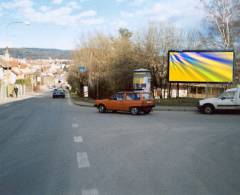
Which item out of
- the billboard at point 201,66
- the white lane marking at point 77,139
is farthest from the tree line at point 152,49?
the white lane marking at point 77,139

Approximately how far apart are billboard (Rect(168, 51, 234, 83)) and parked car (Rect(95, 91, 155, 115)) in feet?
21.8

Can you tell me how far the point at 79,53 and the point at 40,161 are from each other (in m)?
32.3

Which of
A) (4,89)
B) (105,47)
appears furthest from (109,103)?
(4,89)

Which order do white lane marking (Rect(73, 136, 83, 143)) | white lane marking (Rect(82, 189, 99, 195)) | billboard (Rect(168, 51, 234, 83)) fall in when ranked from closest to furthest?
1. white lane marking (Rect(82, 189, 99, 195))
2. white lane marking (Rect(73, 136, 83, 143))
3. billboard (Rect(168, 51, 234, 83))

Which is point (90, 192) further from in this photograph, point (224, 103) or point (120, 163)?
point (224, 103)

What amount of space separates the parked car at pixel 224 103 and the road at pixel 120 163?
27.2 ft

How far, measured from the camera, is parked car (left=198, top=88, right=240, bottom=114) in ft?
60.6

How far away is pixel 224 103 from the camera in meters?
18.7

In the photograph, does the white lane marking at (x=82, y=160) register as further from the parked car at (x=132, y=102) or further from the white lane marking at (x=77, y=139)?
the parked car at (x=132, y=102)

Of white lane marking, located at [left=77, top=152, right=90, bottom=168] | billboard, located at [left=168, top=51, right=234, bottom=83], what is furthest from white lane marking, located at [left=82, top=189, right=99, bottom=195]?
billboard, located at [left=168, top=51, right=234, bottom=83]

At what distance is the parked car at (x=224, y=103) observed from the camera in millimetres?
18469

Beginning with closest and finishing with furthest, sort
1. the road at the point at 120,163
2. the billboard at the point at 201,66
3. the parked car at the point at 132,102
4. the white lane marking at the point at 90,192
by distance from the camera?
the white lane marking at the point at 90,192 < the road at the point at 120,163 < the parked car at the point at 132,102 < the billboard at the point at 201,66

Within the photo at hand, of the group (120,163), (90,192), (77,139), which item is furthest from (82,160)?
(77,139)

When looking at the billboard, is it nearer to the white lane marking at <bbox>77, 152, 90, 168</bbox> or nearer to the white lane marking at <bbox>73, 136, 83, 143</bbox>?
the white lane marking at <bbox>73, 136, 83, 143</bbox>
